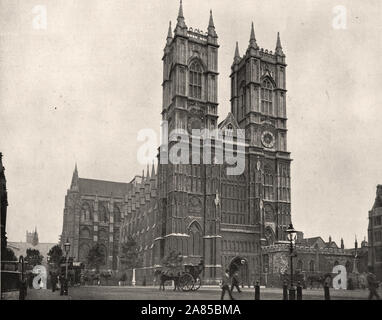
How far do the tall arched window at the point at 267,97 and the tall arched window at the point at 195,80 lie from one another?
10249 mm

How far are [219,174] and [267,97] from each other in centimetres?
1631

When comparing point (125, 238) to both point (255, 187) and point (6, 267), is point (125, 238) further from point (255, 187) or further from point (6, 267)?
point (6, 267)

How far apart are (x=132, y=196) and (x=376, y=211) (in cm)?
7070

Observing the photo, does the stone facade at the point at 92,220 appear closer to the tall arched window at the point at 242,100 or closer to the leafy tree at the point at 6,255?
the tall arched window at the point at 242,100

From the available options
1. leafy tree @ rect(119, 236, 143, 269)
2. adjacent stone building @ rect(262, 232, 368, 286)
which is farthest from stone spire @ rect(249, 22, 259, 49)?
leafy tree @ rect(119, 236, 143, 269)

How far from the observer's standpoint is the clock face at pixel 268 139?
72375 millimetres

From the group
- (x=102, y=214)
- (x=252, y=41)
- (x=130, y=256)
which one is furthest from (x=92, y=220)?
(x=252, y=41)

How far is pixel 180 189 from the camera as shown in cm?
6469

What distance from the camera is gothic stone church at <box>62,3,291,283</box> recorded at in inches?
2554

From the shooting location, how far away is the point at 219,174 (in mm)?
67125

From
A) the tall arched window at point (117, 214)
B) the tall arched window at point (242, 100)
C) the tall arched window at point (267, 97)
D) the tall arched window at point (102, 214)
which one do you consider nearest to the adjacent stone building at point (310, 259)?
the tall arched window at point (267, 97)

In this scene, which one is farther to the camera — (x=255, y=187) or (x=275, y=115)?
(x=275, y=115)

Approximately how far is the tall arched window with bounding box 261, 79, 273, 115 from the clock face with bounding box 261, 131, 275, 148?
3600 mm
